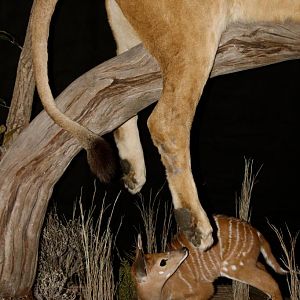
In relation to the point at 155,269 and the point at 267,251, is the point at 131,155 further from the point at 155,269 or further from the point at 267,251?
the point at 267,251

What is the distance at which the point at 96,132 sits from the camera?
277 cm

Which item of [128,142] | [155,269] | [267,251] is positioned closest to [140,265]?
[155,269]

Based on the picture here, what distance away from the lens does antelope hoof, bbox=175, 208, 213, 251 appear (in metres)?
2.57

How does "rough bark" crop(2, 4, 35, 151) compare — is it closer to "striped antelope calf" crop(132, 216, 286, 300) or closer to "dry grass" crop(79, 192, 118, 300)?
"dry grass" crop(79, 192, 118, 300)

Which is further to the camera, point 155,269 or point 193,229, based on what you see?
point 155,269

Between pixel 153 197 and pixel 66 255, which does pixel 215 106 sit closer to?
pixel 153 197

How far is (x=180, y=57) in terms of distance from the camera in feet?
8.16

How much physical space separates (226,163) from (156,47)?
1782mm

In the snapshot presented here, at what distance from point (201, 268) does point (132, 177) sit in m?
0.47

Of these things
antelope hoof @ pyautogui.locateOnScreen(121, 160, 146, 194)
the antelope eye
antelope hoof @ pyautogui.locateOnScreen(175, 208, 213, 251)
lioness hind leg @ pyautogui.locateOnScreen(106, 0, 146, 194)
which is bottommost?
the antelope eye

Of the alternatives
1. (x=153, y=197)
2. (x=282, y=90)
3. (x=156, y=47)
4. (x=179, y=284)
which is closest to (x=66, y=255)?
(x=179, y=284)

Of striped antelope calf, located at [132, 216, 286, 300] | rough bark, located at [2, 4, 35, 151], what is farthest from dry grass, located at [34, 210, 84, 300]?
rough bark, located at [2, 4, 35, 151]

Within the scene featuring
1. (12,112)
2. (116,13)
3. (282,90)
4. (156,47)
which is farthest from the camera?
(282,90)

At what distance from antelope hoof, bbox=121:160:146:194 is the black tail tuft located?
15.5 inches
